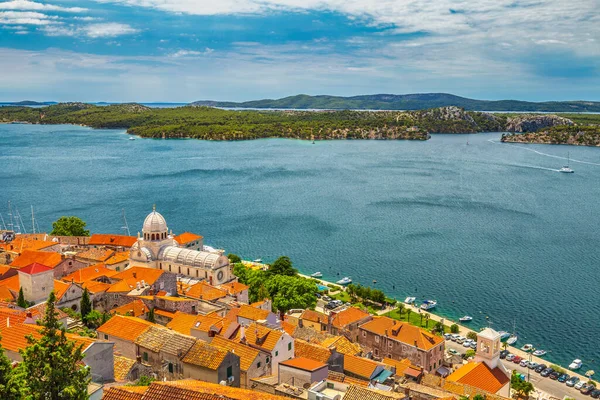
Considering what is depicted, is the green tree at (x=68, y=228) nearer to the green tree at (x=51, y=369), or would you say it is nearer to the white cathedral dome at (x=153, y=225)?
the white cathedral dome at (x=153, y=225)

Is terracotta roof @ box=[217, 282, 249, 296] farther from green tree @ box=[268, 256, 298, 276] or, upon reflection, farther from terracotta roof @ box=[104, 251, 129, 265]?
green tree @ box=[268, 256, 298, 276]

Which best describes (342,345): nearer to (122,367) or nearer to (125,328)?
(125,328)

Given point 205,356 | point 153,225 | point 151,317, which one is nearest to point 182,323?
point 151,317

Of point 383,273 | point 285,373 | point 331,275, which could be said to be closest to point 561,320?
point 383,273

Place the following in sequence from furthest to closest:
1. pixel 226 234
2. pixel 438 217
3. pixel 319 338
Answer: pixel 438 217 → pixel 226 234 → pixel 319 338

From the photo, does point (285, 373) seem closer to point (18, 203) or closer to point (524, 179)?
point (18, 203)

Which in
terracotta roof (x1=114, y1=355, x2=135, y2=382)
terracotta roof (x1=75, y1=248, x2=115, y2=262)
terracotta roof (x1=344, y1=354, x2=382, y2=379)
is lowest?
terracotta roof (x1=75, y1=248, x2=115, y2=262)

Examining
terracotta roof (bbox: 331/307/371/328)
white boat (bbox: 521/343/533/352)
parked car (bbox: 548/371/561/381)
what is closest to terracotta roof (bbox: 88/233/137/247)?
terracotta roof (bbox: 331/307/371/328)
